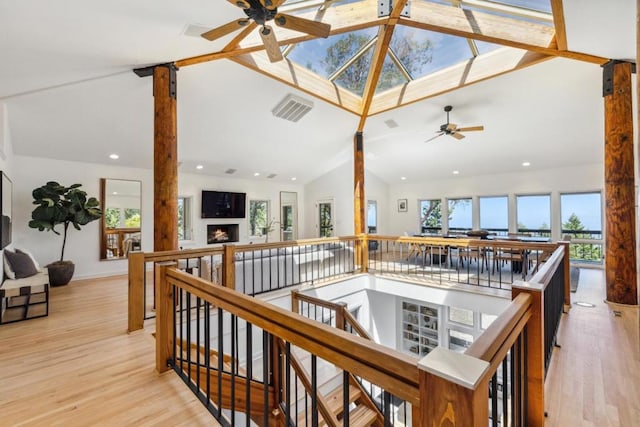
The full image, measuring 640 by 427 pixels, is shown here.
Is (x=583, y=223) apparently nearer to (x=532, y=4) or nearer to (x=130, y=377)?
(x=532, y=4)

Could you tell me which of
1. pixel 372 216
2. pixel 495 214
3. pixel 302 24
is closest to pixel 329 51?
→ pixel 302 24

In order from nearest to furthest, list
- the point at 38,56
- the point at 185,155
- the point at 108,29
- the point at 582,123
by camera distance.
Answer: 1. the point at 108,29
2. the point at 38,56
3. the point at 582,123
4. the point at 185,155

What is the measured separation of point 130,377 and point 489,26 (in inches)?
212

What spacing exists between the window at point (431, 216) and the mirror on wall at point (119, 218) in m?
8.32

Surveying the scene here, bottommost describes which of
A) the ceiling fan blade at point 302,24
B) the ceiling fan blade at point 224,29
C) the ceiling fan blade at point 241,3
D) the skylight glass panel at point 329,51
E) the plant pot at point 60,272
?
the plant pot at point 60,272

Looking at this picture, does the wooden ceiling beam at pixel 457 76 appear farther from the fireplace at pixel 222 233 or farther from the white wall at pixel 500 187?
the fireplace at pixel 222 233

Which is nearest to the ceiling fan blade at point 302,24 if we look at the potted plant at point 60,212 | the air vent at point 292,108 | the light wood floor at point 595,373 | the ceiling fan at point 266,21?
the ceiling fan at point 266,21

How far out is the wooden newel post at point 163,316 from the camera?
7.54 feet

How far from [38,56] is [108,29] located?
940 mm

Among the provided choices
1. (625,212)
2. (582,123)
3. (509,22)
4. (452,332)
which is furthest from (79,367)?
(582,123)

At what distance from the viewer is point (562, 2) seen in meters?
2.85

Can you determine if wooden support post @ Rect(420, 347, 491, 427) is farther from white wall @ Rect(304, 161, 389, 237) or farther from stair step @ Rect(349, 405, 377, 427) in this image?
white wall @ Rect(304, 161, 389, 237)

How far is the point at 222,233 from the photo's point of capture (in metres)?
8.30

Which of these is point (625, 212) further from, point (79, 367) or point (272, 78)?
point (79, 367)
